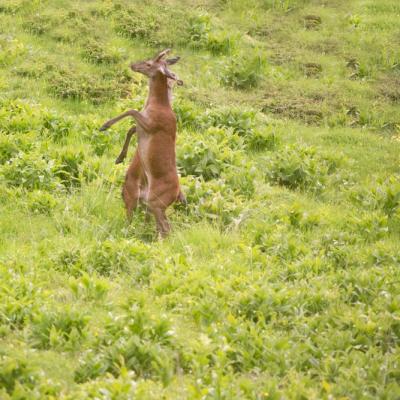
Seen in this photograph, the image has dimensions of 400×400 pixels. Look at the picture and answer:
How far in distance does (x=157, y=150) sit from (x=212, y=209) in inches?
38.8

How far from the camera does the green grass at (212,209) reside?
629 cm

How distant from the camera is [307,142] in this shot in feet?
40.5

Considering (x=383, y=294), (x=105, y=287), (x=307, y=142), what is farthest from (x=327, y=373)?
(x=307, y=142)

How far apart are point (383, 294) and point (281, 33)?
31.2 feet

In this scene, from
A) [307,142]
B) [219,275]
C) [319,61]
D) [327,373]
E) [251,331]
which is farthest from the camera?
[319,61]

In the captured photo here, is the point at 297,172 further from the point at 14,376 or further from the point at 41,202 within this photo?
the point at 14,376

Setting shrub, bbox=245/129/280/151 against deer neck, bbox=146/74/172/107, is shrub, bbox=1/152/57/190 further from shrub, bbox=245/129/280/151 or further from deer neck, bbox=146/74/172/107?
shrub, bbox=245/129/280/151

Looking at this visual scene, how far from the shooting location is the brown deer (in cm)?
880

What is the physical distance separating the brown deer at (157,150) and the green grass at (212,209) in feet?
1.16

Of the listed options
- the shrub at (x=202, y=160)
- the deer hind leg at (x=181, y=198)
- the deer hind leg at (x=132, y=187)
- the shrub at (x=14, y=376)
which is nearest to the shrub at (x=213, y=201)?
the deer hind leg at (x=181, y=198)

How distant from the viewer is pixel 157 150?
8.79m

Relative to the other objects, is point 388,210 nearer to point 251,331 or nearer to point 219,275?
point 219,275

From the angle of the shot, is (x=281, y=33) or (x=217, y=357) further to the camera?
(x=281, y=33)

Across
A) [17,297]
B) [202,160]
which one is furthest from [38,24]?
[17,297]
